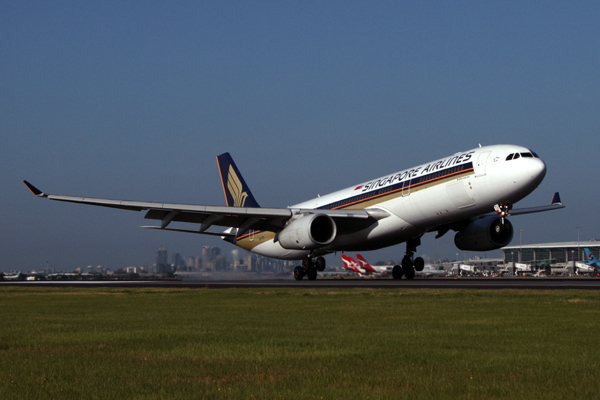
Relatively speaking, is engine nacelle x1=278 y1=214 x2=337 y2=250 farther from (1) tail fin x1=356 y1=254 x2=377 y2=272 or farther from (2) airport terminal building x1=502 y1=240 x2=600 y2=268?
(2) airport terminal building x1=502 y1=240 x2=600 y2=268

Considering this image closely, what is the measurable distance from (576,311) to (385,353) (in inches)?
311

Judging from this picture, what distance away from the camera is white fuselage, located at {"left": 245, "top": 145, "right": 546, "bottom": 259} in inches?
1165

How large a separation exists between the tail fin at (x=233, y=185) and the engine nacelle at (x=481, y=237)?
1650 centimetres

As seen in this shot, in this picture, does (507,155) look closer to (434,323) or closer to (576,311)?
(576,311)

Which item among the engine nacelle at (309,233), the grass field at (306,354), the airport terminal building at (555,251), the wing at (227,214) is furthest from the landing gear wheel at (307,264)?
the airport terminal building at (555,251)

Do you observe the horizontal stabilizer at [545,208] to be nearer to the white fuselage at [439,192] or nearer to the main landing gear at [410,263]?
the main landing gear at [410,263]

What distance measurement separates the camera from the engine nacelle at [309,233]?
34.4 meters

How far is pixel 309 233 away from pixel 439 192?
7210mm

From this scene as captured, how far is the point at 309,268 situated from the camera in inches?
1567

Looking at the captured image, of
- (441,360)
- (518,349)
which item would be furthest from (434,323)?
(441,360)

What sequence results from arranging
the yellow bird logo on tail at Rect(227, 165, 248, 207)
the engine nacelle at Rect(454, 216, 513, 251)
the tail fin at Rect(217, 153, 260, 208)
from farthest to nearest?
the yellow bird logo on tail at Rect(227, 165, 248, 207), the tail fin at Rect(217, 153, 260, 208), the engine nacelle at Rect(454, 216, 513, 251)

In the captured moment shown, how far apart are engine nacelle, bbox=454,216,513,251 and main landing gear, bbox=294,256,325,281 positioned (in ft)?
→ 28.7

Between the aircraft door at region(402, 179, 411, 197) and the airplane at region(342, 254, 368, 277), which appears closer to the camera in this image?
the aircraft door at region(402, 179, 411, 197)

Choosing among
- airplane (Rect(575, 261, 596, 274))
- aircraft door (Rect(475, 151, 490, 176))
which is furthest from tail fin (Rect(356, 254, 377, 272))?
aircraft door (Rect(475, 151, 490, 176))
